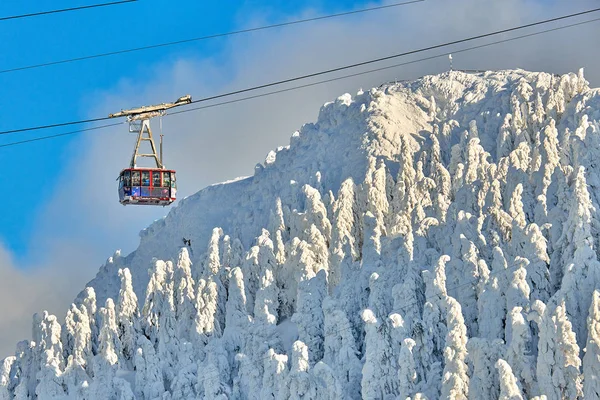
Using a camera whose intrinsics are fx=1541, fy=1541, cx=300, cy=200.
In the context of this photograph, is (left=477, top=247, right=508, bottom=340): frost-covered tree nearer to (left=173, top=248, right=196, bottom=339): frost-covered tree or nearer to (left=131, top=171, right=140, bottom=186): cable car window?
(left=131, top=171, right=140, bottom=186): cable car window

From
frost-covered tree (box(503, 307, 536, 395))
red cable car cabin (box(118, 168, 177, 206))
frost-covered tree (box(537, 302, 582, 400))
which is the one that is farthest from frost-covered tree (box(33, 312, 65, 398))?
frost-covered tree (box(537, 302, 582, 400))

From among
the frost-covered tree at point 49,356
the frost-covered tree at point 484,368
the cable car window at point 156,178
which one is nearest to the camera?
the cable car window at point 156,178

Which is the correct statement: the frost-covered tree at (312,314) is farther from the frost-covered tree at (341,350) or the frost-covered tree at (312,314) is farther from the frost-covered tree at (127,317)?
the frost-covered tree at (127,317)

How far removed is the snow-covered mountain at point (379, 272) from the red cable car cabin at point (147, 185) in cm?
1838

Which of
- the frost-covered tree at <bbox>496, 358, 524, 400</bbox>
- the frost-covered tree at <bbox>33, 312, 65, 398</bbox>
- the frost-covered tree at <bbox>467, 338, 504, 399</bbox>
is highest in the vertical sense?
the frost-covered tree at <bbox>33, 312, 65, 398</bbox>

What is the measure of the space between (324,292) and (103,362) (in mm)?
24079

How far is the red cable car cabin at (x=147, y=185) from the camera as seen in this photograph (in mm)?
83312

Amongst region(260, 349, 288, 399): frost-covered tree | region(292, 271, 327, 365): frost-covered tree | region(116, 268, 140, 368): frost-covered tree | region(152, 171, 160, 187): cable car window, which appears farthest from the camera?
region(116, 268, 140, 368): frost-covered tree

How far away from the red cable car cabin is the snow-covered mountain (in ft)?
60.3

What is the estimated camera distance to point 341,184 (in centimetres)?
12269

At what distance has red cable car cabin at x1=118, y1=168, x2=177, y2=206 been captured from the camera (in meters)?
83.3

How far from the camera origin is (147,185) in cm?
8331

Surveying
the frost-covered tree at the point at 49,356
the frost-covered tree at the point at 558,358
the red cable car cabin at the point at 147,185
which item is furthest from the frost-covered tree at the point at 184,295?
the frost-covered tree at the point at 558,358

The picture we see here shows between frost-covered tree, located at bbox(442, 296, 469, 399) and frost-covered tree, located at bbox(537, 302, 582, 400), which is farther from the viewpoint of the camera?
frost-covered tree, located at bbox(442, 296, 469, 399)
